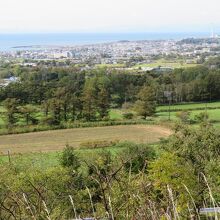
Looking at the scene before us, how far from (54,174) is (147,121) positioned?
73.7ft

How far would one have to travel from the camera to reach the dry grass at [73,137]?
28.9 meters

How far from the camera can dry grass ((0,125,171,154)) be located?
28.9 metres

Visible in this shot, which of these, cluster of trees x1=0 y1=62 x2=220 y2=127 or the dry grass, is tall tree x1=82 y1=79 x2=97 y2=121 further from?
the dry grass

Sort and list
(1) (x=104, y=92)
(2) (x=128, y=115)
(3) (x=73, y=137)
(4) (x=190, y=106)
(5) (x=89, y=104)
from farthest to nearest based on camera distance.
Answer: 1. (4) (x=190, y=106)
2. (1) (x=104, y=92)
3. (5) (x=89, y=104)
4. (2) (x=128, y=115)
5. (3) (x=73, y=137)

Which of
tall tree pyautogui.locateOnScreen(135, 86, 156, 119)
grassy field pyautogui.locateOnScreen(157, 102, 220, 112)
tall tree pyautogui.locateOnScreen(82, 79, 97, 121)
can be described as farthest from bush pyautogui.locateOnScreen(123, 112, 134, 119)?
grassy field pyautogui.locateOnScreen(157, 102, 220, 112)

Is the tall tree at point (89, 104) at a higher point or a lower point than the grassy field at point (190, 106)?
higher

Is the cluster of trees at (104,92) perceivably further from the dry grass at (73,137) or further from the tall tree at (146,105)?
the dry grass at (73,137)

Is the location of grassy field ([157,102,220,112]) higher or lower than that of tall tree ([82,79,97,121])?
lower

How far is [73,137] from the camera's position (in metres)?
31.6

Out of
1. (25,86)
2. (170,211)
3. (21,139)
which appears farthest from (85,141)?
(170,211)

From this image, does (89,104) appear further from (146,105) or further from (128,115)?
(146,105)

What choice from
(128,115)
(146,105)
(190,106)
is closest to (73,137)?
(128,115)

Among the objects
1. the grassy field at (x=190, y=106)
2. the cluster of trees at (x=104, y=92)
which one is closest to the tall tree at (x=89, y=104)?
the cluster of trees at (x=104, y=92)

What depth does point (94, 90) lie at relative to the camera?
4034 centimetres
